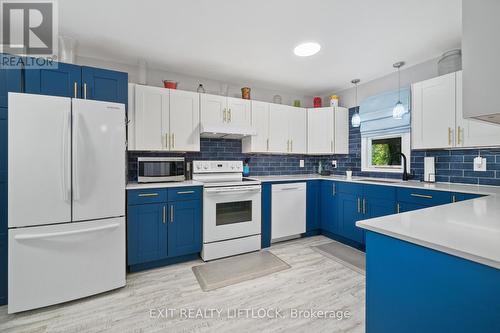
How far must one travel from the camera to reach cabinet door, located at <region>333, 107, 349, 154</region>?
12.9 ft

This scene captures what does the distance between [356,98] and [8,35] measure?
15.1 feet

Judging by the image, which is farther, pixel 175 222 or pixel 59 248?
pixel 175 222

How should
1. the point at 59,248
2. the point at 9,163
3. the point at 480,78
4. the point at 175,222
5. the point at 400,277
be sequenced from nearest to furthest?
the point at 480,78 < the point at 400,277 < the point at 9,163 < the point at 59,248 < the point at 175,222

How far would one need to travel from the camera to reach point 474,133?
7.64 ft

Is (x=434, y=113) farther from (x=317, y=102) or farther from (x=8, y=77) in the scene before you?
(x=8, y=77)

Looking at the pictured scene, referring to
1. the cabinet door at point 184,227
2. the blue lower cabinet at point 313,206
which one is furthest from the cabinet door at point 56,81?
the blue lower cabinet at point 313,206

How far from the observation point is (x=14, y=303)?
5.83 feet

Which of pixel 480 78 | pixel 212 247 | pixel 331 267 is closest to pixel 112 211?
pixel 212 247

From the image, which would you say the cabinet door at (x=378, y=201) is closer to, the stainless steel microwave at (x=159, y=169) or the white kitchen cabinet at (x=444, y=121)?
the white kitchen cabinet at (x=444, y=121)

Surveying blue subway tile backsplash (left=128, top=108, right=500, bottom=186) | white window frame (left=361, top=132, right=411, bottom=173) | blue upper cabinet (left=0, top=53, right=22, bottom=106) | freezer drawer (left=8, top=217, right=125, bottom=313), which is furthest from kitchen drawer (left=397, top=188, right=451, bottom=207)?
blue upper cabinet (left=0, top=53, right=22, bottom=106)

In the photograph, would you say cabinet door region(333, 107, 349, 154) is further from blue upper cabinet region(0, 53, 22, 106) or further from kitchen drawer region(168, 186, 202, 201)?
blue upper cabinet region(0, 53, 22, 106)

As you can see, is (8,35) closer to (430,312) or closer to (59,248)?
(59,248)

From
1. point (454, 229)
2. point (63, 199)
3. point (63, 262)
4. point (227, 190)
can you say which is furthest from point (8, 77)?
point (454, 229)

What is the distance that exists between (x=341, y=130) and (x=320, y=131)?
1.22ft
